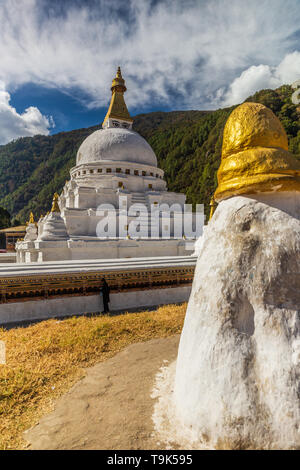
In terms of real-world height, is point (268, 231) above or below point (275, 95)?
below

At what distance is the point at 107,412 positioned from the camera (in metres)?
3.05

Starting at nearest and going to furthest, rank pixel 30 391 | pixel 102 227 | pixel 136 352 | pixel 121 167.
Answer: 1. pixel 30 391
2. pixel 136 352
3. pixel 102 227
4. pixel 121 167

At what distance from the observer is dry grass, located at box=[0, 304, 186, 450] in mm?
3111

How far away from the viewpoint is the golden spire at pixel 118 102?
24.0 metres

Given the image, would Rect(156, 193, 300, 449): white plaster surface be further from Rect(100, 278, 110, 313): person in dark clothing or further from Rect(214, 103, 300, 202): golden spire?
Rect(100, 278, 110, 313): person in dark clothing

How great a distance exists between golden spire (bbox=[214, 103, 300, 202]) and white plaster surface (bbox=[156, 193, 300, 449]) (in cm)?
16

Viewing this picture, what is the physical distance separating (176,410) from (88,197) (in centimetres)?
1601

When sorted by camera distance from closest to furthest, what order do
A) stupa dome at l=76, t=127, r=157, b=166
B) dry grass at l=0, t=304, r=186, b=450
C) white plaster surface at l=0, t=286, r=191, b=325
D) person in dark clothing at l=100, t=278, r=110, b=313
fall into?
dry grass at l=0, t=304, r=186, b=450 → white plaster surface at l=0, t=286, r=191, b=325 → person in dark clothing at l=100, t=278, r=110, b=313 → stupa dome at l=76, t=127, r=157, b=166

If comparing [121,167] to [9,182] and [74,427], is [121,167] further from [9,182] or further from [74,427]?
[9,182]

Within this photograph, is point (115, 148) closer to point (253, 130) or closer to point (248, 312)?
point (253, 130)

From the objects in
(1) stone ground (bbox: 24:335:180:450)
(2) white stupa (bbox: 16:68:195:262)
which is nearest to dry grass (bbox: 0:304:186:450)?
(1) stone ground (bbox: 24:335:180:450)

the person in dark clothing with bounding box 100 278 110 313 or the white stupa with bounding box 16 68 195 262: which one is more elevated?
the white stupa with bounding box 16 68 195 262

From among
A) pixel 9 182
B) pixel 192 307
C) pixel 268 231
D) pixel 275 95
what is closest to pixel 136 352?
pixel 192 307
